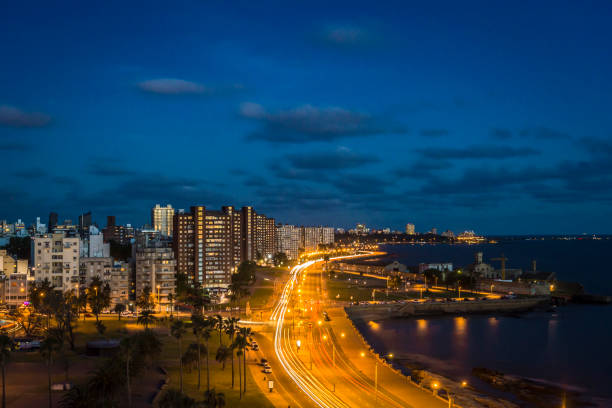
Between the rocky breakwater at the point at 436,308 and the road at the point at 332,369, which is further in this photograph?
the rocky breakwater at the point at 436,308

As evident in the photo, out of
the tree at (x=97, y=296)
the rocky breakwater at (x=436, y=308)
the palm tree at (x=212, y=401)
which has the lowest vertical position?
the rocky breakwater at (x=436, y=308)

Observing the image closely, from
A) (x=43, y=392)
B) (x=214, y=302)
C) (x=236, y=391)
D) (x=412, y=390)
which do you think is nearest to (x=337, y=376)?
(x=412, y=390)

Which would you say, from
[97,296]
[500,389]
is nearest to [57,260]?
[97,296]

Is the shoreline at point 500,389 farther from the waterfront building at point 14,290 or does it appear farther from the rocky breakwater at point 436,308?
the waterfront building at point 14,290

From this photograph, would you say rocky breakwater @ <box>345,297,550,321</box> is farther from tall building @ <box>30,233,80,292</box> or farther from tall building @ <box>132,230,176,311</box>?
tall building @ <box>30,233,80,292</box>

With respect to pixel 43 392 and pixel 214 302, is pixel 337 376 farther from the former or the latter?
pixel 214 302

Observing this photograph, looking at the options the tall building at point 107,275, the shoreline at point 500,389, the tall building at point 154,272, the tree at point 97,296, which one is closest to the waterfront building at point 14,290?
the tree at point 97,296

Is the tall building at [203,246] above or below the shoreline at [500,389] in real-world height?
above

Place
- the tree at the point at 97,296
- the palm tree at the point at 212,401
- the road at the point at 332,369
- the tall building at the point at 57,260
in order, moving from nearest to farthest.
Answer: the palm tree at the point at 212,401 < the road at the point at 332,369 < the tree at the point at 97,296 < the tall building at the point at 57,260

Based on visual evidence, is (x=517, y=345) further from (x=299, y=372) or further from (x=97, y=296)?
(x=97, y=296)
